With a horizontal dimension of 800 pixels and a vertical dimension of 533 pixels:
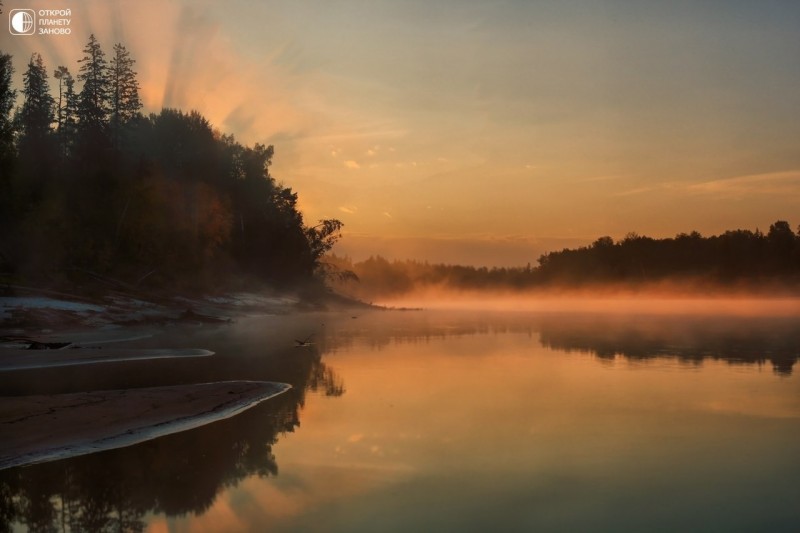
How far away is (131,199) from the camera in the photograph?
2822 inches

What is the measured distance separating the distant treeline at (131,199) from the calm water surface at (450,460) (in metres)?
40.2

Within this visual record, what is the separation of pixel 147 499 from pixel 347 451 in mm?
4651

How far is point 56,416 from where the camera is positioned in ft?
53.4

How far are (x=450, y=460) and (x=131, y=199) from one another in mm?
65908

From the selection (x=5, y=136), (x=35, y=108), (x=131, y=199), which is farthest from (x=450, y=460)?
(x=35, y=108)

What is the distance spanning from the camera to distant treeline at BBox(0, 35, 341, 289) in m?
61.3

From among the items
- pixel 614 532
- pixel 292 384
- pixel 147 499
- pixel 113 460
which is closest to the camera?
pixel 614 532

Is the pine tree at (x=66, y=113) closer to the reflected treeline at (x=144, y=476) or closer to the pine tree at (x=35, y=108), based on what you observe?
the pine tree at (x=35, y=108)

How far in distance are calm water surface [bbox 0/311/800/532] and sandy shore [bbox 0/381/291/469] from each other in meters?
0.71

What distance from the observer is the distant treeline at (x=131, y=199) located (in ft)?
201

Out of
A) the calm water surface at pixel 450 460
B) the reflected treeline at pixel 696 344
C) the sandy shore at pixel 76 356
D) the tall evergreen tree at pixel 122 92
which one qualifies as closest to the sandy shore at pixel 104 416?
the calm water surface at pixel 450 460

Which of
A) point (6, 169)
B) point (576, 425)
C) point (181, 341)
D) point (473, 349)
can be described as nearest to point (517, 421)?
point (576, 425)

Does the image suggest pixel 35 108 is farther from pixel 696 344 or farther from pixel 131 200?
pixel 696 344

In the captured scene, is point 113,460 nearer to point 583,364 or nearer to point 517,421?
point 517,421
